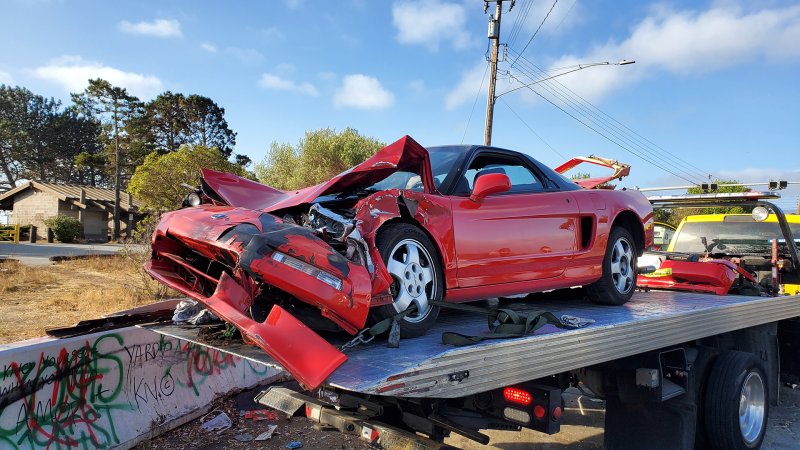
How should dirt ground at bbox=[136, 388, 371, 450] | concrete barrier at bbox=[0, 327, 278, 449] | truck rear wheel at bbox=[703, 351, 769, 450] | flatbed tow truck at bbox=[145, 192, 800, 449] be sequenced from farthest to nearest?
dirt ground at bbox=[136, 388, 371, 450], truck rear wheel at bbox=[703, 351, 769, 450], concrete barrier at bbox=[0, 327, 278, 449], flatbed tow truck at bbox=[145, 192, 800, 449]

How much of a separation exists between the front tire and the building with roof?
42.3m

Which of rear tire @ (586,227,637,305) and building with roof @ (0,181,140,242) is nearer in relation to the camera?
rear tire @ (586,227,637,305)

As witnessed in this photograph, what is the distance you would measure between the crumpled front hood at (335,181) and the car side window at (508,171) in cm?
49

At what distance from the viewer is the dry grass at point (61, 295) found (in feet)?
28.7

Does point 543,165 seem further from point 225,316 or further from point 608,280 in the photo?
point 225,316

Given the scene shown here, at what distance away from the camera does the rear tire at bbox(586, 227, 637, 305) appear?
487cm

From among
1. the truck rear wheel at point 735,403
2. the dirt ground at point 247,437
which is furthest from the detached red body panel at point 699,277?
the dirt ground at point 247,437

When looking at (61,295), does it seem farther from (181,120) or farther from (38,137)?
(38,137)

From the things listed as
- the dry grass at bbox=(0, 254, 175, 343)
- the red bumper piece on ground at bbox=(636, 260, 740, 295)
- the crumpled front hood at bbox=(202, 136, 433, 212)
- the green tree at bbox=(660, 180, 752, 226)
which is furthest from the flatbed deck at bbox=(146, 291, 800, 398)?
the green tree at bbox=(660, 180, 752, 226)

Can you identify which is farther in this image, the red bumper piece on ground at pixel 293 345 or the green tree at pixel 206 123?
the green tree at pixel 206 123

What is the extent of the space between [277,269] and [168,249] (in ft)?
3.54

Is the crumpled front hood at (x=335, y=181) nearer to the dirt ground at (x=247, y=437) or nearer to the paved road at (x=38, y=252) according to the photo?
the dirt ground at (x=247, y=437)

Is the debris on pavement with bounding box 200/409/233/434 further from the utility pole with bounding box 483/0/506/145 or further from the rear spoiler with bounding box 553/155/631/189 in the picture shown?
the utility pole with bounding box 483/0/506/145

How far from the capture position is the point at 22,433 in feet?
11.9
